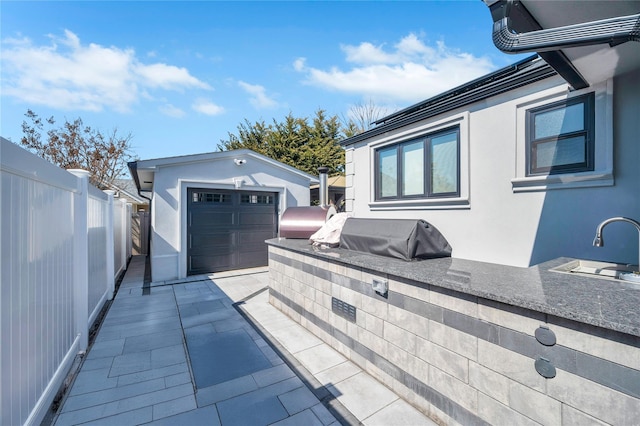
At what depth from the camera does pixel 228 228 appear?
334 inches

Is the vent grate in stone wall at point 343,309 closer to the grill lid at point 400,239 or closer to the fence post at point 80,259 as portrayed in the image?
the grill lid at point 400,239

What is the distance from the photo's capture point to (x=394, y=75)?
1515 centimetres

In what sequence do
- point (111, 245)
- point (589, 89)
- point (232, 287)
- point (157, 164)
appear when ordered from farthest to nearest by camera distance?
point (157, 164) < point (232, 287) < point (111, 245) < point (589, 89)

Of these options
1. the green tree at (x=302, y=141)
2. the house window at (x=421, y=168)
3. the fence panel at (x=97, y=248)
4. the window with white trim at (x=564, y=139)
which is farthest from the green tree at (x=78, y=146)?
the window with white trim at (x=564, y=139)

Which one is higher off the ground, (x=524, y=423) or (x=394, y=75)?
(x=394, y=75)

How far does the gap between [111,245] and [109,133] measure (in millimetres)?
16402

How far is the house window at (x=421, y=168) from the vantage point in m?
3.97

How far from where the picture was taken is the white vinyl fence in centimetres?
184

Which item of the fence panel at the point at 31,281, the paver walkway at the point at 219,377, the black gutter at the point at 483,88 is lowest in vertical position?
the paver walkway at the point at 219,377

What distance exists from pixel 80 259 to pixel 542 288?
485 cm

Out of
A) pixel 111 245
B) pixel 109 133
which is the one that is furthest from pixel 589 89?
pixel 109 133

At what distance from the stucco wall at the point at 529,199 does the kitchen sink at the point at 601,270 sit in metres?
0.15

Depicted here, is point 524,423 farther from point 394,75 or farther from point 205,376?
point 394,75

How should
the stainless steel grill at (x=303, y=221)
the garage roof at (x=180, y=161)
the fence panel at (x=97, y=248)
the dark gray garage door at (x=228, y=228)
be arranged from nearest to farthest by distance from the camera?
the fence panel at (x=97, y=248) < the stainless steel grill at (x=303, y=221) < the garage roof at (x=180, y=161) < the dark gray garage door at (x=228, y=228)
